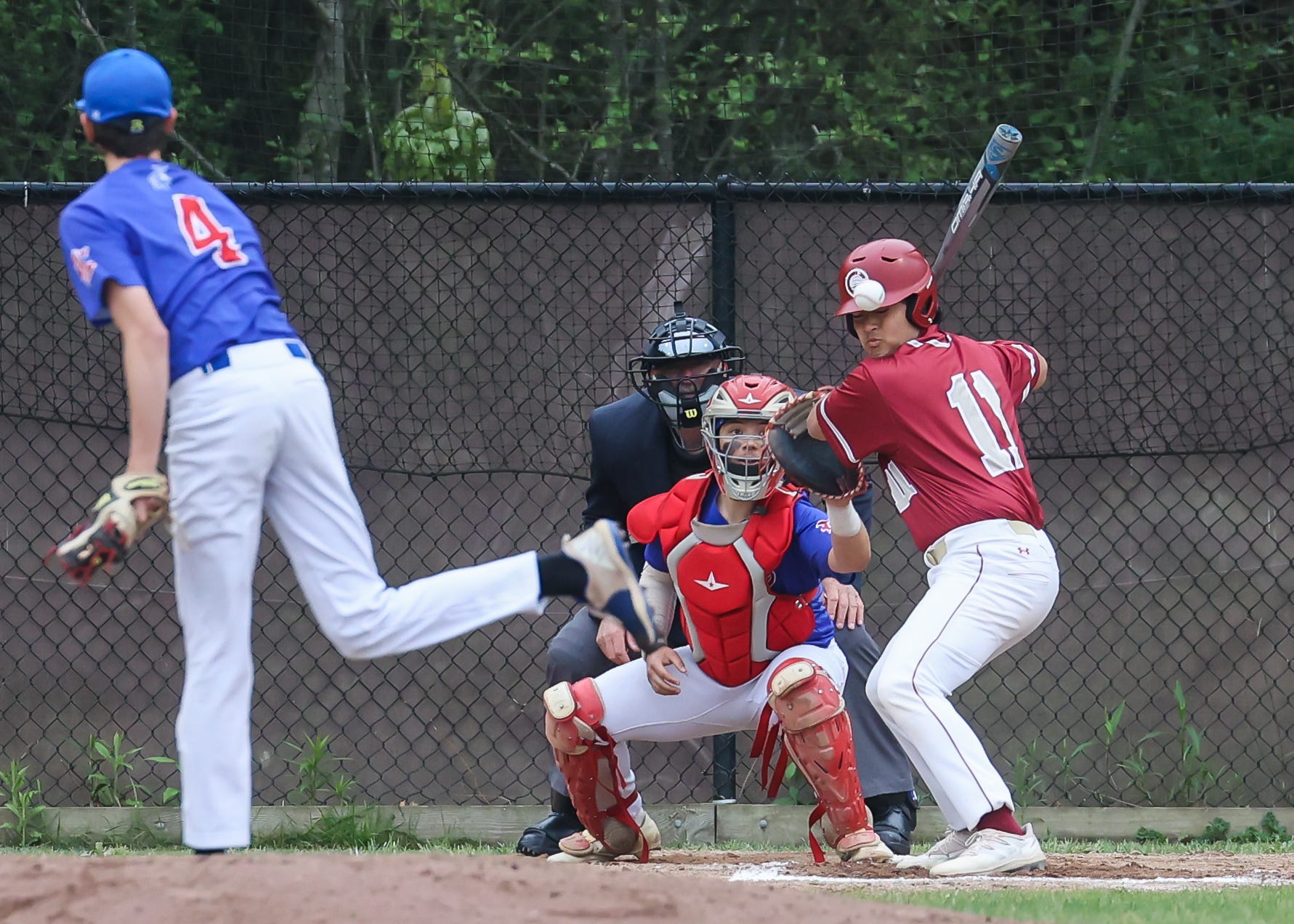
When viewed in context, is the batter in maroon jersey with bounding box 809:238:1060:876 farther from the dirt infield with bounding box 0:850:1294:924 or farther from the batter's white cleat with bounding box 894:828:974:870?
the dirt infield with bounding box 0:850:1294:924

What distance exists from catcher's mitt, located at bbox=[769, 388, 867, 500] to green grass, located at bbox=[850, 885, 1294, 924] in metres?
1.14

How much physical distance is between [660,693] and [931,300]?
147 cm

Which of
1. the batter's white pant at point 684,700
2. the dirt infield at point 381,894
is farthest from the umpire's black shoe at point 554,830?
the dirt infield at point 381,894

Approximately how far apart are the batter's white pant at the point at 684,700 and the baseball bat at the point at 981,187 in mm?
1304

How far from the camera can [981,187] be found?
508 cm

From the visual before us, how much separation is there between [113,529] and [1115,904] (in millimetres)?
2520

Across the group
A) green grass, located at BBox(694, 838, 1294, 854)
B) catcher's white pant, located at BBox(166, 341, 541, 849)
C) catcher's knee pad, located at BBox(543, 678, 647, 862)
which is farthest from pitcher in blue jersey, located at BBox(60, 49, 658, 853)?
green grass, located at BBox(694, 838, 1294, 854)

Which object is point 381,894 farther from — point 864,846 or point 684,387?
point 684,387

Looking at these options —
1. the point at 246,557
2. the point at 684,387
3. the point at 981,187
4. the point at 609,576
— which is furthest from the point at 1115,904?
the point at 981,187

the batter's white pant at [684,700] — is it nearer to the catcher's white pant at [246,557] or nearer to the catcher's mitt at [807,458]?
the catcher's mitt at [807,458]

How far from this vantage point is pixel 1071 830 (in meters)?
5.91

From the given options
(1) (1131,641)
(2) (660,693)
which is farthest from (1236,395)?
(2) (660,693)

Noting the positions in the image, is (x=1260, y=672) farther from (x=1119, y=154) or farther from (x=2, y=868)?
(x=2, y=868)

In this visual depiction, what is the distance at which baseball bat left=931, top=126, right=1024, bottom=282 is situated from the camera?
195 inches
